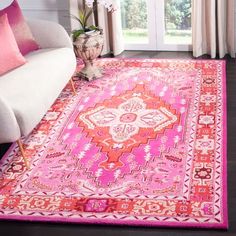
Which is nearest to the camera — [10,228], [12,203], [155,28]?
[10,228]

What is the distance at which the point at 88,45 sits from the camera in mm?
4434

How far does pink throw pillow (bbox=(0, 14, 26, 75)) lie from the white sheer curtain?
1761 mm

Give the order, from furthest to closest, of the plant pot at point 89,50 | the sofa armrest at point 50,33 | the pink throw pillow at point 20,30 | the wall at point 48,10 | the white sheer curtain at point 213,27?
the wall at point 48,10 → the white sheer curtain at point 213,27 → the plant pot at point 89,50 → the sofa armrest at point 50,33 → the pink throw pillow at point 20,30

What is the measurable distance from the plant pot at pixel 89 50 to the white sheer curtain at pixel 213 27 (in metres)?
0.94

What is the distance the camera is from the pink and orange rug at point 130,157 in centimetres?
284

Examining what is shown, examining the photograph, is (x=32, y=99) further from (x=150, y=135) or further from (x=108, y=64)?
(x=108, y=64)

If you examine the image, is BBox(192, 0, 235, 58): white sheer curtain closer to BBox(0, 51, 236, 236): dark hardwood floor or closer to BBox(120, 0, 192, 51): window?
BBox(120, 0, 192, 51): window

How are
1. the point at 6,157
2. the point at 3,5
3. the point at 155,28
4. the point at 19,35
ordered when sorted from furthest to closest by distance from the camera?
the point at 155,28 < the point at 3,5 < the point at 19,35 < the point at 6,157

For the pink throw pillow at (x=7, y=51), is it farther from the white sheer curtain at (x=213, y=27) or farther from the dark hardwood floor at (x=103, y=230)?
the white sheer curtain at (x=213, y=27)

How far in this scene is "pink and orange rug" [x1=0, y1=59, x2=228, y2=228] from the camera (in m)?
2.84

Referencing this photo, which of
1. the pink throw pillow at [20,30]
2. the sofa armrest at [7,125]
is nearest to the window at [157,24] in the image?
the pink throw pillow at [20,30]

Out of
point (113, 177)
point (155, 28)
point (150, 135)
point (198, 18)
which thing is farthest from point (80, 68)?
point (113, 177)

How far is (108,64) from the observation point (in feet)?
16.1

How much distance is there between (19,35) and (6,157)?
1.07 m
